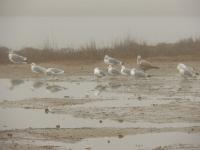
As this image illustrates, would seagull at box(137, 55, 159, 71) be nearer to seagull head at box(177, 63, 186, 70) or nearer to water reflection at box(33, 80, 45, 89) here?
seagull head at box(177, 63, 186, 70)

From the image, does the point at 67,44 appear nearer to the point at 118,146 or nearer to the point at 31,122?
the point at 31,122

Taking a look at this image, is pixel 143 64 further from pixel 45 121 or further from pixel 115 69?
pixel 45 121

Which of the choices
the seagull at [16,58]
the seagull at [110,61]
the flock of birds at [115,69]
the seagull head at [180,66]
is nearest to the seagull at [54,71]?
the flock of birds at [115,69]

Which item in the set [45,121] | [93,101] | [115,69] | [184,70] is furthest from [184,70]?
[45,121]

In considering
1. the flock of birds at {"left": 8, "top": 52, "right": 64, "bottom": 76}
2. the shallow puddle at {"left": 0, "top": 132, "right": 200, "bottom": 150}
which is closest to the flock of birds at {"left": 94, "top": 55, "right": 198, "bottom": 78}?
the flock of birds at {"left": 8, "top": 52, "right": 64, "bottom": 76}

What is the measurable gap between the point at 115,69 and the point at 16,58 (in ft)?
1.73

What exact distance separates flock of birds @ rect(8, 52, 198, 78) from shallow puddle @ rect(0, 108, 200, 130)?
0.77 ft

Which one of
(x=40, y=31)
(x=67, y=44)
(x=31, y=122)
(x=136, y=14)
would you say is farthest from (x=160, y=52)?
(x=31, y=122)

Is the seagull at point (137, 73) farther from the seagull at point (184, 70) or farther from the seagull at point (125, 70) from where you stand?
the seagull at point (184, 70)

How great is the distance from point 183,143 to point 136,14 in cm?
77

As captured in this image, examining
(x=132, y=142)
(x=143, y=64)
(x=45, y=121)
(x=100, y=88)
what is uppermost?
(x=143, y=64)

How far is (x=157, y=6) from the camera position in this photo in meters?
2.02

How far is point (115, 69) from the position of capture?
1931 mm

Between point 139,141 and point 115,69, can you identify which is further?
point 139,141
